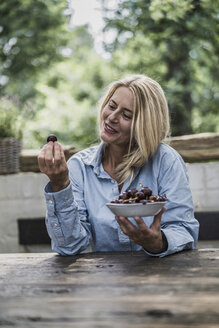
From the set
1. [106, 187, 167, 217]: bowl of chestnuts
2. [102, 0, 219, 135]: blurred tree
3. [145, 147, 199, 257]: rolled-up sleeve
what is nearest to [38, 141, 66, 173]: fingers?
[106, 187, 167, 217]: bowl of chestnuts

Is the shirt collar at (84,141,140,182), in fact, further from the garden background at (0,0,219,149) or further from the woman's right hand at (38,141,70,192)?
the woman's right hand at (38,141,70,192)

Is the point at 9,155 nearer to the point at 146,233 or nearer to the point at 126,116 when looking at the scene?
the point at 126,116

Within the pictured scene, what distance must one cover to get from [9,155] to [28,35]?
3.56 metres

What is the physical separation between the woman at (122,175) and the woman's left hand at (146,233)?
0.16 metres

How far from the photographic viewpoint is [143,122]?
2098 millimetres

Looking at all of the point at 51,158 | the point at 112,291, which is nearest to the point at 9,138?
the point at 51,158

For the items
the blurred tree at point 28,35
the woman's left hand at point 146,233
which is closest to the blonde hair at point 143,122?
the woman's left hand at point 146,233

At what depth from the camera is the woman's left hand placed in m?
1.53

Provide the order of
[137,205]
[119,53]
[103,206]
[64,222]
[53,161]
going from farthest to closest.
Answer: [119,53], [103,206], [64,222], [53,161], [137,205]

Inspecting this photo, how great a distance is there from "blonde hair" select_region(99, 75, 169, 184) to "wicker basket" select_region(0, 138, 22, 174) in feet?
4.69

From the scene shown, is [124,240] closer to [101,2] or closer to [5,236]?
[5,236]

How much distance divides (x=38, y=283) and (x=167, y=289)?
0.39 meters

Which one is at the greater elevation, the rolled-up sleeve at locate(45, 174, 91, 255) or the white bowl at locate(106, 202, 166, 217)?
the white bowl at locate(106, 202, 166, 217)

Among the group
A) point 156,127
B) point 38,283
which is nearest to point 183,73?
point 156,127
